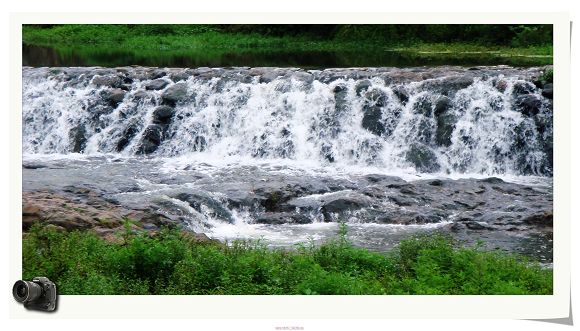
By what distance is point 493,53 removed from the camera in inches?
310

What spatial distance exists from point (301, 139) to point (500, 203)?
3.61 m

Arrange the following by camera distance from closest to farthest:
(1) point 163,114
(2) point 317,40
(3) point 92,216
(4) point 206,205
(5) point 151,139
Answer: (2) point 317,40, (3) point 92,216, (4) point 206,205, (5) point 151,139, (1) point 163,114

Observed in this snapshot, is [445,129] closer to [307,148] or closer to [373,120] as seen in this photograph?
[373,120]

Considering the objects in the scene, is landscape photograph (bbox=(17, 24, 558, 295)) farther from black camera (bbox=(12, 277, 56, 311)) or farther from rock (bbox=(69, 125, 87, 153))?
black camera (bbox=(12, 277, 56, 311))

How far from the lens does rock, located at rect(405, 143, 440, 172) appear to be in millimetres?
9755

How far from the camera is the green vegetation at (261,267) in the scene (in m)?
6.07

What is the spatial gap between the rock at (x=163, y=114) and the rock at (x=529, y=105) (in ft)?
16.3

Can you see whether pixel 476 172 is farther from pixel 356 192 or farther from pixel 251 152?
pixel 251 152

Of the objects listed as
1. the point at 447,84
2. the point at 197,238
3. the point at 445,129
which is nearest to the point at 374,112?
the point at 447,84

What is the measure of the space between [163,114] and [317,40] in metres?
5.78

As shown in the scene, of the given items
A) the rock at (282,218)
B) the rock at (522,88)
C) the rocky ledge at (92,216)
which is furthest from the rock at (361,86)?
the rocky ledge at (92,216)

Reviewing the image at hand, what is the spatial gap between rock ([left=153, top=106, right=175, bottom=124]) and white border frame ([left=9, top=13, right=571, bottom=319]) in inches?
252
